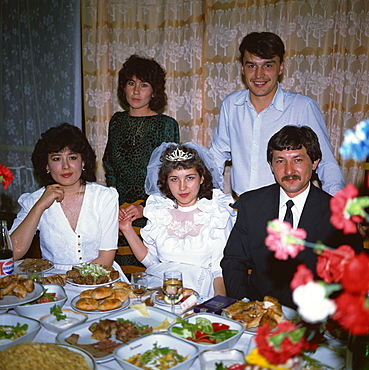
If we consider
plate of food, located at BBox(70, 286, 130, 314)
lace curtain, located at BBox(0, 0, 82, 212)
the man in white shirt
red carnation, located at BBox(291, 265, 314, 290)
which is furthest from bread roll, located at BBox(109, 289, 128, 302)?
lace curtain, located at BBox(0, 0, 82, 212)

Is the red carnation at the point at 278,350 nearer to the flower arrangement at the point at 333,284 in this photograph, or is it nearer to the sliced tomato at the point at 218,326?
the flower arrangement at the point at 333,284

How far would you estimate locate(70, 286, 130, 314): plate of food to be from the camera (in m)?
1.79

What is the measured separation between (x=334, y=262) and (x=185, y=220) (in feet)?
6.38

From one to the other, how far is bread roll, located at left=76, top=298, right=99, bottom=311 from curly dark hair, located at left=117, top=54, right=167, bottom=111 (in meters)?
2.18

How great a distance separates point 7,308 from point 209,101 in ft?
10.3

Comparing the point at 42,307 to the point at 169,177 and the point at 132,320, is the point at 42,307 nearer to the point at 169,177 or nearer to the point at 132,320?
the point at 132,320

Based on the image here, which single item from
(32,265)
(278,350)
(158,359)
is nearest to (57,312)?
(158,359)

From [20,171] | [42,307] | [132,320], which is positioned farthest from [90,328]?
[20,171]

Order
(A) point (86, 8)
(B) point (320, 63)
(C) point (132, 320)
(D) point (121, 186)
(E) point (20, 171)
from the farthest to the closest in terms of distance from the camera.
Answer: (E) point (20, 171), (A) point (86, 8), (B) point (320, 63), (D) point (121, 186), (C) point (132, 320)

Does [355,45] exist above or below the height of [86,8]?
below

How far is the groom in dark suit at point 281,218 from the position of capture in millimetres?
2268

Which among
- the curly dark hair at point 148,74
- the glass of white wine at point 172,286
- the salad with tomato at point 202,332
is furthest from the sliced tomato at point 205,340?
the curly dark hair at point 148,74

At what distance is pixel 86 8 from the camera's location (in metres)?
4.79

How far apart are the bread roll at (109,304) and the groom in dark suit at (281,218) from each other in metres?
0.71
